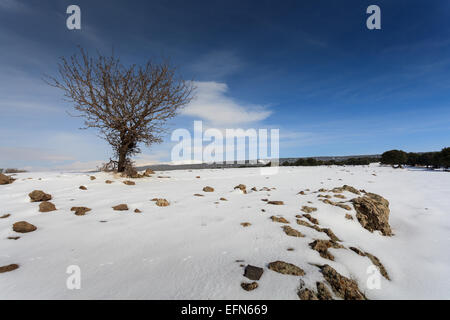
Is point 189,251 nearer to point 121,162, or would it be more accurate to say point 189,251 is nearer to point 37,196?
point 37,196

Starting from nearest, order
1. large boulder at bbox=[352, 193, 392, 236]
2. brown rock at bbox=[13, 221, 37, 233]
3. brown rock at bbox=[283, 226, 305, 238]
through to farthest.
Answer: brown rock at bbox=[13, 221, 37, 233], brown rock at bbox=[283, 226, 305, 238], large boulder at bbox=[352, 193, 392, 236]

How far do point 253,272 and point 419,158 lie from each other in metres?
48.7

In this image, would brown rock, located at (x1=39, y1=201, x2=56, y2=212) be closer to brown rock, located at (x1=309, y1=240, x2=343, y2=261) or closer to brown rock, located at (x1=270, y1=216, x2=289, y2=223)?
brown rock, located at (x1=270, y1=216, x2=289, y2=223)

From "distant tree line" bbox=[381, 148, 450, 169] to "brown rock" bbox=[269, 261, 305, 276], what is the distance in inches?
1421

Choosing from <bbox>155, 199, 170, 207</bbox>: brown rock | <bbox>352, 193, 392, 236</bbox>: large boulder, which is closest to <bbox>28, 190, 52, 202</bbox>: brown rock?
<bbox>155, 199, 170, 207</bbox>: brown rock

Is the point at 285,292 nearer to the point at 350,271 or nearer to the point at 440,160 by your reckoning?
the point at 350,271

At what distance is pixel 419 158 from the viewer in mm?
35062

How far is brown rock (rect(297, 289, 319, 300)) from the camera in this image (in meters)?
1.60

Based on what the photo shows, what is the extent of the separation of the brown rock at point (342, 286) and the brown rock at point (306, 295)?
0.26 metres

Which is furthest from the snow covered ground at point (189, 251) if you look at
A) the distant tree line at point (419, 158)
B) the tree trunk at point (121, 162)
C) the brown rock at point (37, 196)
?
the distant tree line at point (419, 158)

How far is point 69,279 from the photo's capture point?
67.6 inches

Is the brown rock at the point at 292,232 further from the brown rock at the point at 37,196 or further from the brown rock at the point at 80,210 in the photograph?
the brown rock at the point at 37,196

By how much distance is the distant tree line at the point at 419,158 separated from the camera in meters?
25.6

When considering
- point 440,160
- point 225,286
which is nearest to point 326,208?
point 225,286
